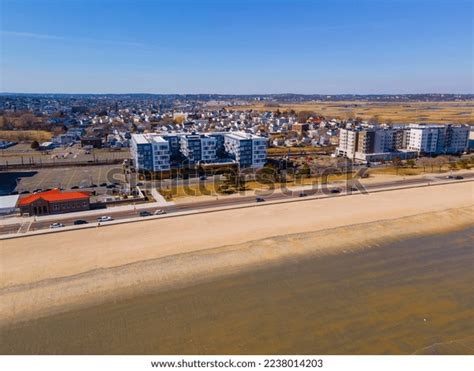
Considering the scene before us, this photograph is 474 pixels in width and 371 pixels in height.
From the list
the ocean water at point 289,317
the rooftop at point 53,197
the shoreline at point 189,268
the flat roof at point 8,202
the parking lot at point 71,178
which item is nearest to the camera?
the ocean water at point 289,317

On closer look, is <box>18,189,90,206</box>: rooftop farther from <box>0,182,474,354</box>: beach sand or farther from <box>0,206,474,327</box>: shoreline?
<box>0,206,474,327</box>: shoreline

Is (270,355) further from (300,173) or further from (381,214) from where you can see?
(300,173)

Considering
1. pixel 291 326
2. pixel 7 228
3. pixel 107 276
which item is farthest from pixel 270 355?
pixel 7 228

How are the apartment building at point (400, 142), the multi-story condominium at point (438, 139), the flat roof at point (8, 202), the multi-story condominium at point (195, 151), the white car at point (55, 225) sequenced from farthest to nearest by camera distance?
the multi-story condominium at point (438, 139)
the apartment building at point (400, 142)
the multi-story condominium at point (195, 151)
the flat roof at point (8, 202)
the white car at point (55, 225)

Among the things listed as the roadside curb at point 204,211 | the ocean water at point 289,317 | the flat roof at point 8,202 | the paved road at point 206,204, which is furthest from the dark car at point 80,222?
the ocean water at point 289,317

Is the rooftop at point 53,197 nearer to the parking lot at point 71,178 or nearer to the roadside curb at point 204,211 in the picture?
the roadside curb at point 204,211

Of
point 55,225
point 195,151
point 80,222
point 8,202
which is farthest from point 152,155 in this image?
point 55,225
